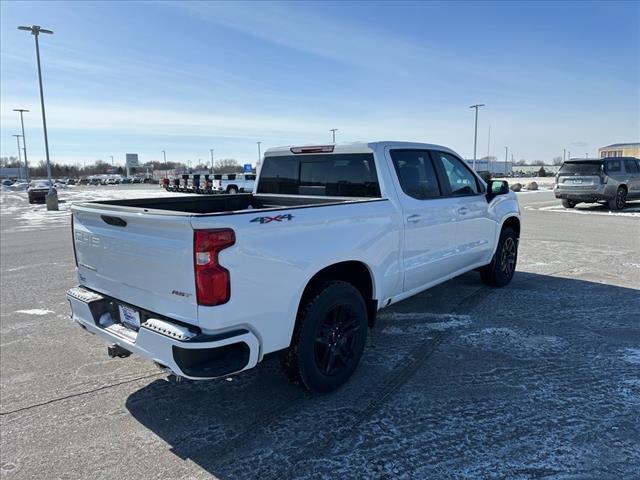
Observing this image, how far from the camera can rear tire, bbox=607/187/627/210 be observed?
16.8 meters

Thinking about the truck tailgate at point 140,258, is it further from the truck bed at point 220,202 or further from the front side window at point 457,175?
the front side window at point 457,175

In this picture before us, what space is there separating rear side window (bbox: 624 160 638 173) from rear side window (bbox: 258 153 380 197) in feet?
54.5

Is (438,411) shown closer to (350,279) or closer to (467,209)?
(350,279)

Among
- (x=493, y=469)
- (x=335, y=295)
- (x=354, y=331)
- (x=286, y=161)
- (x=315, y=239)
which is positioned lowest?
(x=493, y=469)

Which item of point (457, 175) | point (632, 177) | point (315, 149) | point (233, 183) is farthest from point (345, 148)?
point (233, 183)

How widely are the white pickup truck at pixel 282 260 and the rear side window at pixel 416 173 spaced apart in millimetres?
17

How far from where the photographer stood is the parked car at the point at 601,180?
16500 millimetres

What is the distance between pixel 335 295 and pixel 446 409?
1.13 metres

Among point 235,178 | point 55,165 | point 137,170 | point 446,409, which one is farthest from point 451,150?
point 55,165

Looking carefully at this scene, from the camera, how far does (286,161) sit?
5.23m

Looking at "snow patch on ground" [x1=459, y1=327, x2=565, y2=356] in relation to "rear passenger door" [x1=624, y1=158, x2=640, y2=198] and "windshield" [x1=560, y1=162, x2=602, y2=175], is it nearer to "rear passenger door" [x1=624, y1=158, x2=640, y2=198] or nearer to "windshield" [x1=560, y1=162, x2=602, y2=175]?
"windshield" [x1=560, y1=162, x2=602, y2=175]

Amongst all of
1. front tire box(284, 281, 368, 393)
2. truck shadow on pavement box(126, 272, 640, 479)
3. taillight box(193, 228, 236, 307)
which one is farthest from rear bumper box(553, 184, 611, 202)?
taillight box(193, 228, 236, 307)

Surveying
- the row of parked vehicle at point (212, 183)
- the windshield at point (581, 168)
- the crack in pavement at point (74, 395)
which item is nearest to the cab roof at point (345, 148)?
the crack in pavement at point (74, 395)

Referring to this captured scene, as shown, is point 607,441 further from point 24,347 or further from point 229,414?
point 24,347
